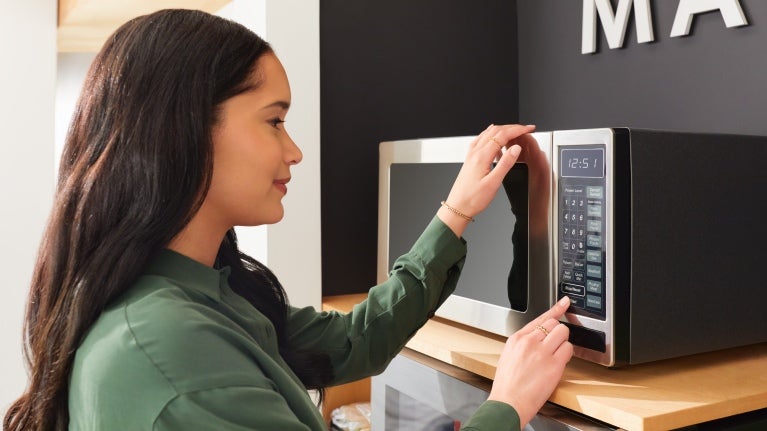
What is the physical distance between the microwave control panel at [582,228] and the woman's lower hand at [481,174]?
0.27 feet

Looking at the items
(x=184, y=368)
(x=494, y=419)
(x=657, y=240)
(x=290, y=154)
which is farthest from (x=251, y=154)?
(x=657, y=240)

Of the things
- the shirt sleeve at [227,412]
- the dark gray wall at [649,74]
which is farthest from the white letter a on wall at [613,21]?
the shirt sleeve at [227,412]

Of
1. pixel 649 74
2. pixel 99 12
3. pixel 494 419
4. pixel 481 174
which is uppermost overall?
pixel 99 12

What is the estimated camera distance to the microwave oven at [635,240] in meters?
0.96

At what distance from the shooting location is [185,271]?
31.4 inches

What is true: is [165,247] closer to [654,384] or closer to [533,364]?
[533,364]

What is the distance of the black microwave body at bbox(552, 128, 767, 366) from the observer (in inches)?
37.6

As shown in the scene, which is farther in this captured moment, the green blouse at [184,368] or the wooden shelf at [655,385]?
the wooden shelf at [655,385]

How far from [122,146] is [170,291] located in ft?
0.48

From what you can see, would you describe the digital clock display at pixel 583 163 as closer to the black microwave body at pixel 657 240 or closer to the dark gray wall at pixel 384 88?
the black microwave body at pixel 657 240

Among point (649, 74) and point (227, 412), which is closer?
point (227, 412)

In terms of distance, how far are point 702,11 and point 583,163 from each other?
48 centimetres

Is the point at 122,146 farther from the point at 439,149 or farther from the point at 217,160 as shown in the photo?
the point at 439,149

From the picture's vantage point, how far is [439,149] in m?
1.25
